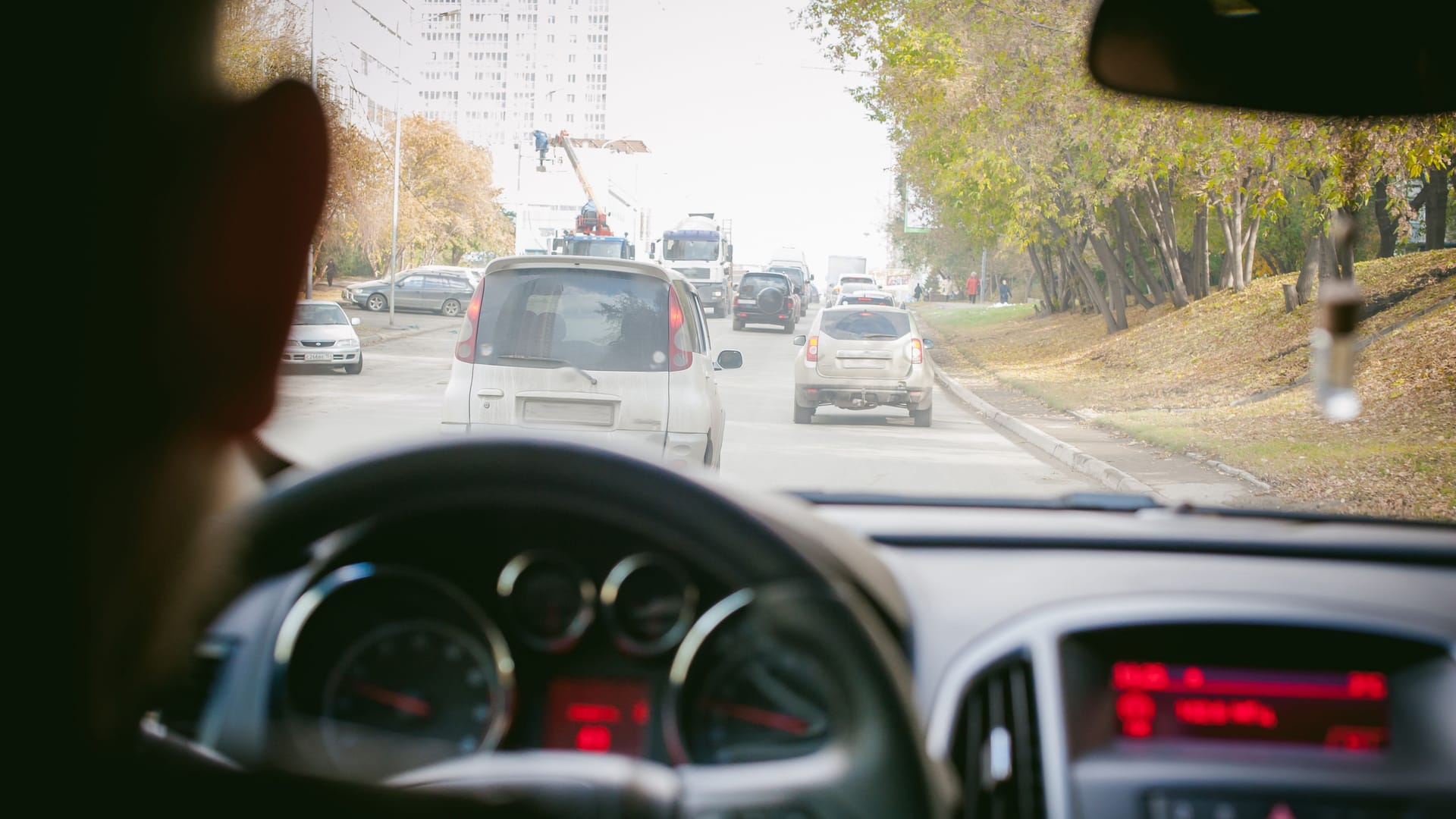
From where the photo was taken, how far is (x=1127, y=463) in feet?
32.0

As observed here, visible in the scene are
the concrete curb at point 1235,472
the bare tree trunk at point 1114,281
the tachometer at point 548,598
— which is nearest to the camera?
the tachometer at point 548,598

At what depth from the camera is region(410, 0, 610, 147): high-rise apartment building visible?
9.30 metres

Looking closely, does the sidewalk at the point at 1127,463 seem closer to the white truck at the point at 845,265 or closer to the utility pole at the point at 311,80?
the utility pole at the point at 311,80

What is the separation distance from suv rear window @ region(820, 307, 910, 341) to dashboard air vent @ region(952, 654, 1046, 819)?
13.6 meters

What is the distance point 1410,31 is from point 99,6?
218cm

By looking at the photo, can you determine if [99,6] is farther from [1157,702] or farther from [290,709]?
[1157,702]

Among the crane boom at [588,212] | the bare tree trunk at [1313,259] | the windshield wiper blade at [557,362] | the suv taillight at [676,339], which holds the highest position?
the crane boom at [588,212]

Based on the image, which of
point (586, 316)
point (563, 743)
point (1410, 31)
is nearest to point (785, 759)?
point (563, 743)

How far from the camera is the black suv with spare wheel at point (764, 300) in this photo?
41.6 metres

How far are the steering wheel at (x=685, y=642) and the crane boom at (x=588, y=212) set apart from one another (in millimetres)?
43333

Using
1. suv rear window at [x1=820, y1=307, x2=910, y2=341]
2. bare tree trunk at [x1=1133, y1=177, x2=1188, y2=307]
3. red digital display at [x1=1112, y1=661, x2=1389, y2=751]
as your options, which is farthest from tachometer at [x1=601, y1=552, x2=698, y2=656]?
bare tree trunk at [x1=1133, y1=177, x2=1188, y2=307]

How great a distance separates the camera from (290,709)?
6.42ft

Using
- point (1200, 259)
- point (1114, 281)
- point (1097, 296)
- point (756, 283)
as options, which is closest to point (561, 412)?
point (1200, 259)

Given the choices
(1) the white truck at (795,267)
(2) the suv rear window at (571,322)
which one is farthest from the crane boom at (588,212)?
(2) the suv rear window at (571,322)
